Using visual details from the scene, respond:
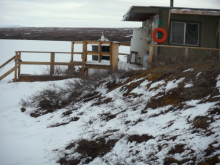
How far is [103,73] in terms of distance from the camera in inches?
496

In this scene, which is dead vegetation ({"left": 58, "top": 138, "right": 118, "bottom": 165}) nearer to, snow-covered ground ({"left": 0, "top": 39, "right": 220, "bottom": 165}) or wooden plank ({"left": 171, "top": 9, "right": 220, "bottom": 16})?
snow-covered ground ({"left": 0, "top": 39, "right": 220, "bottom": 165})

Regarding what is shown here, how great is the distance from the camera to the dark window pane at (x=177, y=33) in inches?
578

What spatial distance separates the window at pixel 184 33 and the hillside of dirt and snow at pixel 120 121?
4.32 meters

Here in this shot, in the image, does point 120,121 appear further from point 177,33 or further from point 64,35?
point 64,35

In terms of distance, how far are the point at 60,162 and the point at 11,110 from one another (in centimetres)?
559

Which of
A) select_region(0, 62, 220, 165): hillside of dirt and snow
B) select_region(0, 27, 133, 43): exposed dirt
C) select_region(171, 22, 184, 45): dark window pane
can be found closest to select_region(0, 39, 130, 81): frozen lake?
select_region(0, 62, 220, 165): hillside of dirt and snow

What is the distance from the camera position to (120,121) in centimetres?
750

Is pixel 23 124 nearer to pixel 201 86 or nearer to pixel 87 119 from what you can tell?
pixel 87 119

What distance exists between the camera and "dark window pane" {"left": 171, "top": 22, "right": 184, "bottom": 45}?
48.2 feet

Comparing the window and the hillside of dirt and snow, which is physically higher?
the window

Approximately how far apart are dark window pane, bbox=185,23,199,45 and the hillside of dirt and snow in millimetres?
4716

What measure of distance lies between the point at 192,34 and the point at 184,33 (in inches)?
16.6

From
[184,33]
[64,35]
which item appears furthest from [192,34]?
[64,35]

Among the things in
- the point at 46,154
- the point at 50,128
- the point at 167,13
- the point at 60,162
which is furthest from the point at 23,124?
the point at 167,13
